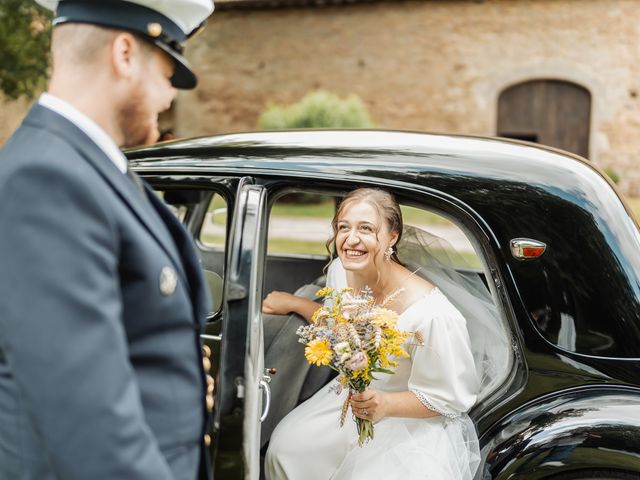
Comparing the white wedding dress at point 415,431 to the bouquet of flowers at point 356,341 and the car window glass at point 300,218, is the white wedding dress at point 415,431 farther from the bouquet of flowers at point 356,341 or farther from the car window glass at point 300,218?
the car window glass at point 300,218

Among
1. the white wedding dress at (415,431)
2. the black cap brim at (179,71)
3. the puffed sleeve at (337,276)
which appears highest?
the puffed sleeve at (337,276)

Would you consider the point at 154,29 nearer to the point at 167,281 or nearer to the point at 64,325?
the point at 167,281

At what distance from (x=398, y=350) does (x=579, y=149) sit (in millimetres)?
16207

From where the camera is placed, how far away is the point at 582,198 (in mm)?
2299

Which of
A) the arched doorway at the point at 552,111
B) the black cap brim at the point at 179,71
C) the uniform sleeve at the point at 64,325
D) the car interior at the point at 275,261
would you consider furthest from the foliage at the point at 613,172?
the uniform sleeve at the point at 64,325

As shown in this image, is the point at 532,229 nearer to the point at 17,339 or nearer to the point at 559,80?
the point at 17,339

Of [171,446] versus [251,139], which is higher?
[251,139]

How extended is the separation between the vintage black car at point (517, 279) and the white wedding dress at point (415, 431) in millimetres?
96

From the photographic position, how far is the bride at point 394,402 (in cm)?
237

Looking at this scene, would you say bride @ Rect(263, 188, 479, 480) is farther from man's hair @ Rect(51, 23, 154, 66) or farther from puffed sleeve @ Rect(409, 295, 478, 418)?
man's hair @ Rect(51, 23, 154, 66)

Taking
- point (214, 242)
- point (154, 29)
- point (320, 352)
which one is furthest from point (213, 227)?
point (154, 29)

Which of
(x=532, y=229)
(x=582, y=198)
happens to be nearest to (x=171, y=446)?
(x=532, y=229)

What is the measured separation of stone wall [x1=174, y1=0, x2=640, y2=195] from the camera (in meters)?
16.4

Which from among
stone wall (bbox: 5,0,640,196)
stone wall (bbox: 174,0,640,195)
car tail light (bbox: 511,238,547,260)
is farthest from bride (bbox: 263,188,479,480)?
stone wall (bbox: 5,0,640,196)
